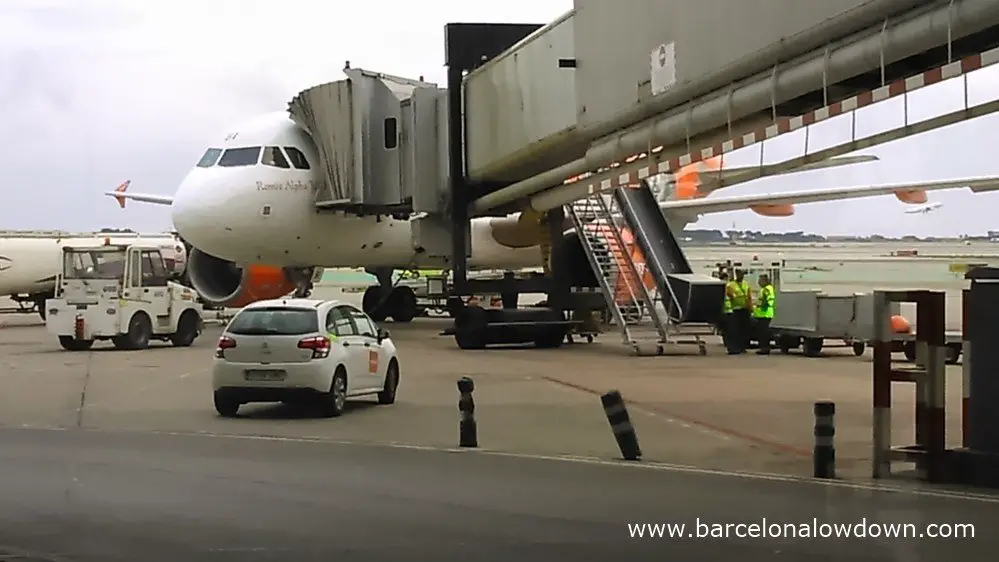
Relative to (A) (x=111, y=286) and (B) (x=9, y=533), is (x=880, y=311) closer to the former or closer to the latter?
(B) (x=9, y=533)

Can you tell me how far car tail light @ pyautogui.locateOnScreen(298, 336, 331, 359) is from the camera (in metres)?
14.8

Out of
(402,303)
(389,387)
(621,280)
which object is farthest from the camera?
(402,303)

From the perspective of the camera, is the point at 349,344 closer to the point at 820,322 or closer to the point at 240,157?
the point at 820,322

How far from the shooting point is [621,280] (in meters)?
25.9

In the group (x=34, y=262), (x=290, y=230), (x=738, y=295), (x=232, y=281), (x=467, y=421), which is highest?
(x=290, y=230)

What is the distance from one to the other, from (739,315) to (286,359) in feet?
44.1

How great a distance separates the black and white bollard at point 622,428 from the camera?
37.5 feet

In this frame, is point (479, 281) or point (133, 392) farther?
point (479, 281)

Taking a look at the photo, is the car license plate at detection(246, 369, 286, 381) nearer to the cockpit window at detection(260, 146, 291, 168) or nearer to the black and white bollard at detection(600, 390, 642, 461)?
the black and white bollard at detection(600, 390, 642, 461)

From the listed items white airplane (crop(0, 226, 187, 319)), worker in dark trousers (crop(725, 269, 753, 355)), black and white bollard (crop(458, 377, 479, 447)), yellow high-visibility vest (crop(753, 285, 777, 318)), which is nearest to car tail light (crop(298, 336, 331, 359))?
black and white bollard (crop(458, 377, 479, 447))

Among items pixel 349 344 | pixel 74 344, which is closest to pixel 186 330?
pixel 74 344

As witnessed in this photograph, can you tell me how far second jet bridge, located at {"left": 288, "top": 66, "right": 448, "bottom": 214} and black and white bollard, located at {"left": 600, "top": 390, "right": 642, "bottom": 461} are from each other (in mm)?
13964

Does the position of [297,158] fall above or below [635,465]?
above

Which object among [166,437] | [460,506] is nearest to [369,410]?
[166,437]
